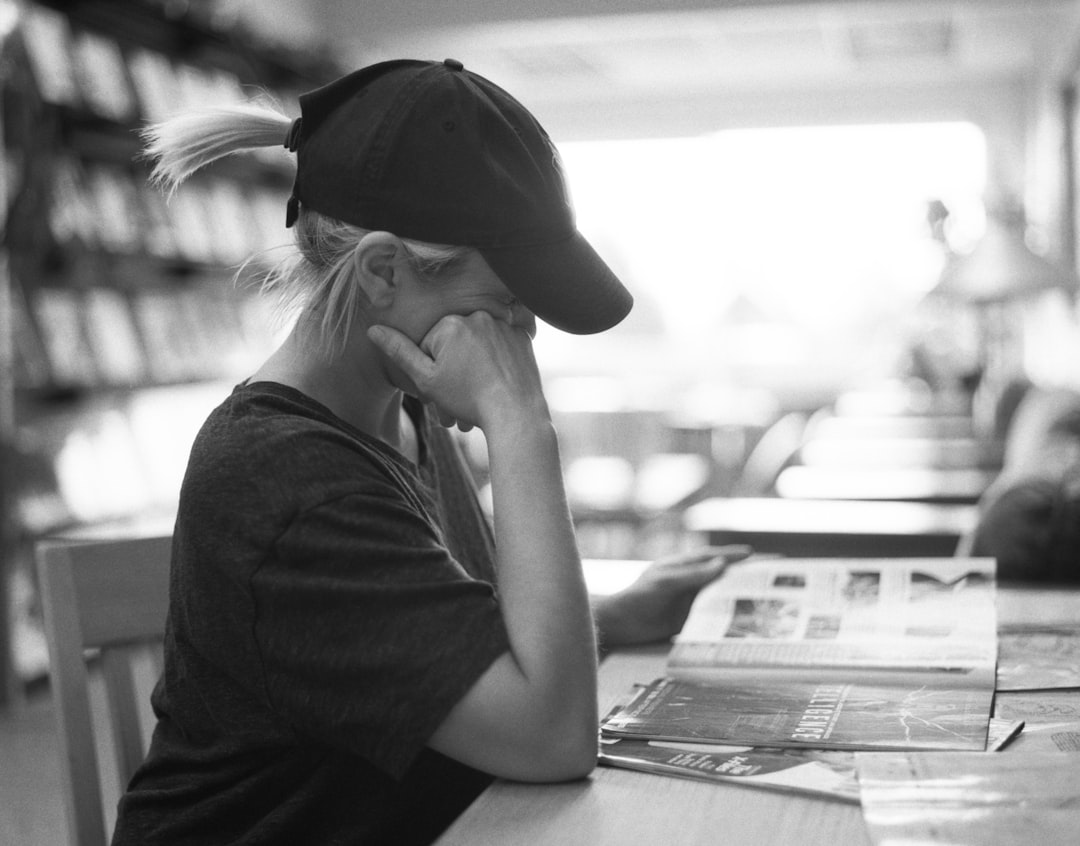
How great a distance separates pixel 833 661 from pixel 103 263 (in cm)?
300

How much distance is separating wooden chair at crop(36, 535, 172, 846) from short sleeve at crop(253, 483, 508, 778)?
0.31 metres

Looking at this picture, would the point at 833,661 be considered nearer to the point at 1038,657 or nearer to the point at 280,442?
the point at 1038,657

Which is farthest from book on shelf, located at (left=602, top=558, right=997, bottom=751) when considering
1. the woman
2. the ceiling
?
the ceiling

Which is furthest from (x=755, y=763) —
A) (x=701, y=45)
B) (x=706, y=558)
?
(x=701, y=45)

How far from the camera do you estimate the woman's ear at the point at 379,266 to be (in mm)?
781

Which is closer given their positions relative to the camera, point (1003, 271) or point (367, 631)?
point (367, 631)

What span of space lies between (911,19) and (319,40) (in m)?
2.72

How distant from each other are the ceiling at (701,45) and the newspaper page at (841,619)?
424 cm

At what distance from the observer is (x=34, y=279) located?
10.3 feet

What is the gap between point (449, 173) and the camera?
2.50ft

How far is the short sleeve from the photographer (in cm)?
71

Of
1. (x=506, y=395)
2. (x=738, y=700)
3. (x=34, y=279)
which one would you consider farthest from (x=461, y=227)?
(x=34, y=279)

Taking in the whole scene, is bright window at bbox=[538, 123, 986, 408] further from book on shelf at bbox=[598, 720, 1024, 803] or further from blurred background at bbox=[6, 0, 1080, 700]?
book on shelf at bbox=[598, 720, 1024, 803]

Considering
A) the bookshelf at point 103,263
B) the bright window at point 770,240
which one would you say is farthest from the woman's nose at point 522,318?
the bright window at point 770,240
